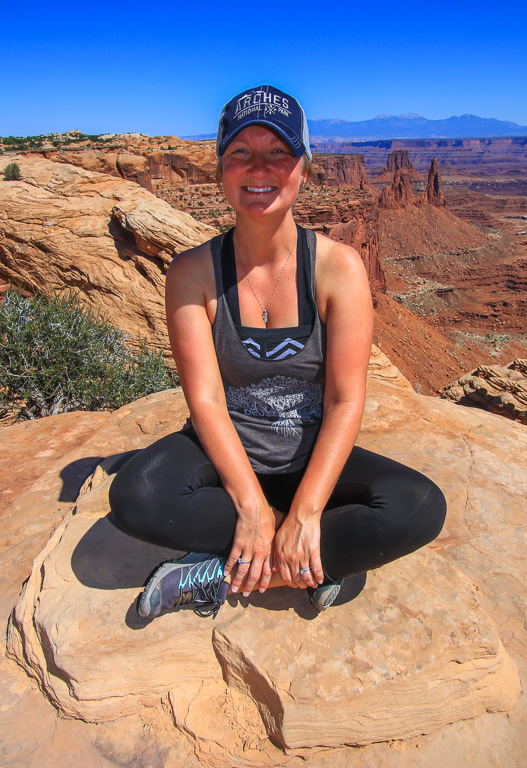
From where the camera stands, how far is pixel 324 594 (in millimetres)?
1706

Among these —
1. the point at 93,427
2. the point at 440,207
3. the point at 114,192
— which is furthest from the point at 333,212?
the point at 440,207

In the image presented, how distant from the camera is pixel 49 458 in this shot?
11.1 ft

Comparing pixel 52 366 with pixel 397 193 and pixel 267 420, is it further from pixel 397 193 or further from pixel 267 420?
pixel 397 193

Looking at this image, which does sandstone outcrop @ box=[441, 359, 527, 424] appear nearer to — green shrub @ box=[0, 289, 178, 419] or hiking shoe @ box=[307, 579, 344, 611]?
green shrub @ box=[0, 289, 178, 419]

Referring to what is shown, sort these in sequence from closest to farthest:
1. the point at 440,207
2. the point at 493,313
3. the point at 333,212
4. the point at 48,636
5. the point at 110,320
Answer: the point at 48,636 → the point at 110,320 → the point at 333,212 → the point at 493,313 → the point at 440,207

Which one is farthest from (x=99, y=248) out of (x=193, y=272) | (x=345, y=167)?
(x=345, y=167)

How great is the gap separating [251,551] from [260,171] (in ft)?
4.46

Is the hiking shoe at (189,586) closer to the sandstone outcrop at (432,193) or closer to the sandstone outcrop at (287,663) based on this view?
the sandstone outcrop at (287,663)

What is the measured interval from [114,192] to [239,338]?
713 centimetres

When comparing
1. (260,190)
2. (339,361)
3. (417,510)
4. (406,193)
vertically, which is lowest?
(406,193)

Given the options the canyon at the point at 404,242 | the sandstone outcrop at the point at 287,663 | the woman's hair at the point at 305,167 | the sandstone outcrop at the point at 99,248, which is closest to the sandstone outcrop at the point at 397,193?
the canyon at the point at 404,242

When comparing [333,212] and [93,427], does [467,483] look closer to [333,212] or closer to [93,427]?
[93,427]

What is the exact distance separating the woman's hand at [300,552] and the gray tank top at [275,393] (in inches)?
12.1

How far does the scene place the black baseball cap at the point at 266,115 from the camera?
1.74 m
